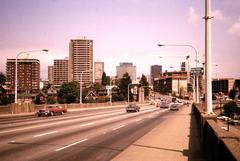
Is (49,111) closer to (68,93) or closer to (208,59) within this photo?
(208,59)

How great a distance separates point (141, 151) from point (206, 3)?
7692 mm

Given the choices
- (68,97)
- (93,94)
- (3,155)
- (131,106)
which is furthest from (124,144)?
(93,94)

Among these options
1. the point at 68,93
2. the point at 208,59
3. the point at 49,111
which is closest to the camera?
the point at 208,59

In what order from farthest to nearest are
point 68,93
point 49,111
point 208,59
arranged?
point 68,93
point 49,111
point 208,59

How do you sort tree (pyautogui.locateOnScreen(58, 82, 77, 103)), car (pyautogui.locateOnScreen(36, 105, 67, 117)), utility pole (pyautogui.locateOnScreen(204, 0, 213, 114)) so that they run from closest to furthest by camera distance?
1. utility pole (pyautogui.locateOnScreen(204, 0, 213, 114))
2. car (pyautogui.locateOnScreen(36, 105, 67, 117))
3. tree (pyautogui.locateOnScreen(58, 82, 77, 103))

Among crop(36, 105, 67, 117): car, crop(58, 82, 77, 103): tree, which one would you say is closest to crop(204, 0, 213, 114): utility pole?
crop(36, 105, 67, 117): car

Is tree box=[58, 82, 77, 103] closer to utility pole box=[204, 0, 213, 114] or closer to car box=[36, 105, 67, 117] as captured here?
car box=[36, 105, 67, 117]

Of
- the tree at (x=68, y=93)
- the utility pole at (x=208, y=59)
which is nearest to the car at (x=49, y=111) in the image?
the utility pole at (x=208, y=59)

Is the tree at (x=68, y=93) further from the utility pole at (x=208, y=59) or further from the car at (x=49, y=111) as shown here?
the utility pole at (x=208, y=59)

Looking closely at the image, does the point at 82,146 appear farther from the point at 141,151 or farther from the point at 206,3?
the point at 206,3

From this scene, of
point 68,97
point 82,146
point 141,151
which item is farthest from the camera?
point 68,97

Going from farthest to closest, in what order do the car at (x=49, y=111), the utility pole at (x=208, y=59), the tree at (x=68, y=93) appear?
the tree at (x=68, y=93) < the car at (x=49, y=111) < the utility pole at (x=208, y=59)

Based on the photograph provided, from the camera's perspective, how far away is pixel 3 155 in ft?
46.8

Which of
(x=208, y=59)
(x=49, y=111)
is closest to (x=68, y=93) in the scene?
(x=49, y=111)
